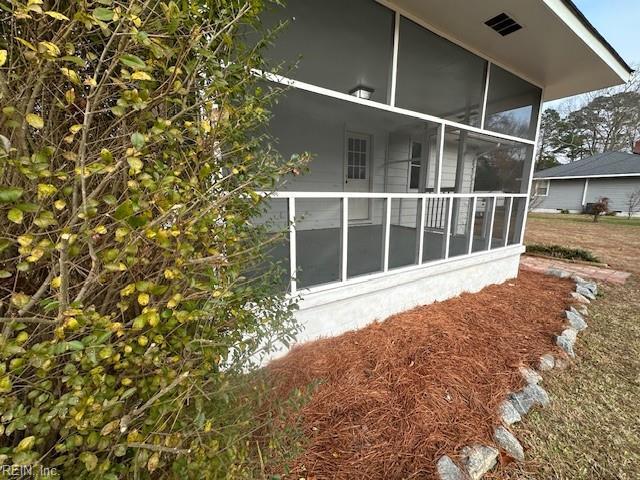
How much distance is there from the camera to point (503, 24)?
291 centimetres

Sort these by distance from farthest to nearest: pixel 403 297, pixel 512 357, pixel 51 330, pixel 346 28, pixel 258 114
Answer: pixel 403 297, pixel 346 28, pixel 512 357, pixel 258 114, pixel 51 330

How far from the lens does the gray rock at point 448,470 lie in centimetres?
146

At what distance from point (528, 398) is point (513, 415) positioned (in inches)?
11.8

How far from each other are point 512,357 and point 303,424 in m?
2.22

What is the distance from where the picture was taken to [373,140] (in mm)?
6500

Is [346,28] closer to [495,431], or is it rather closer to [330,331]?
[330,331]

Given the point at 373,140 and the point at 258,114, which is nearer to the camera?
the point at 258,114

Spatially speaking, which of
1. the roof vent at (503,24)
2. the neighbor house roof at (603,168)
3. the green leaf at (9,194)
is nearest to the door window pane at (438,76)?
the roof vent at (503,24)

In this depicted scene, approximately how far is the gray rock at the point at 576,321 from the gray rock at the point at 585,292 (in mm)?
1043

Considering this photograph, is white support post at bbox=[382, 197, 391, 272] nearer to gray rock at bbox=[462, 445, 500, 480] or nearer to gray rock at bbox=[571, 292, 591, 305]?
gray rock at bbox=[462, 445, 500, 480]

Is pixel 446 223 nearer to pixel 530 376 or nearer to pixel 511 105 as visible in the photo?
pixel 530 376

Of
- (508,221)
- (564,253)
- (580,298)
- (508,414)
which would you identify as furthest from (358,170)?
(564,253)

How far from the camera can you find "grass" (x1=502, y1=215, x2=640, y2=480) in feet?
5.33

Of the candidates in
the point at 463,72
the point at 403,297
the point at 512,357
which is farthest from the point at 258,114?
the point at 463,72
